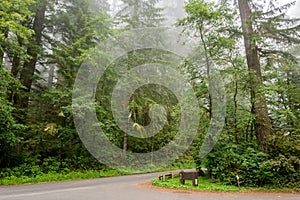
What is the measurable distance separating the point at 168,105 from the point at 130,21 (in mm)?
7526

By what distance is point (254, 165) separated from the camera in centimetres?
1004

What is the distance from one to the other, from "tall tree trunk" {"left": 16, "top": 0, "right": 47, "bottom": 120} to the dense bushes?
1117 centimetres

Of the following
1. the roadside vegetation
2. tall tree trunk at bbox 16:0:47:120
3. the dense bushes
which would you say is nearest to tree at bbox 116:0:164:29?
the roadside vegetation

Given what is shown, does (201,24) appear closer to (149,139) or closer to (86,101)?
(86,101)

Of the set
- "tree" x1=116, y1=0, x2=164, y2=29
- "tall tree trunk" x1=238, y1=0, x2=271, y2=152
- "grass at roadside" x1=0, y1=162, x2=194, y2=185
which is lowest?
"grass at roadside" x1=0, y1=162, x2=194, y2=185

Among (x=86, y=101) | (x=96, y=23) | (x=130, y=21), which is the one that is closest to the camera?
(x=86, y=101)

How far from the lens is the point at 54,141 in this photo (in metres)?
14.5

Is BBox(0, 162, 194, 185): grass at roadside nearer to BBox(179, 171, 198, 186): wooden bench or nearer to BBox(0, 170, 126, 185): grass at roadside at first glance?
BBox(0, 170, 126, 185): grass at roadside

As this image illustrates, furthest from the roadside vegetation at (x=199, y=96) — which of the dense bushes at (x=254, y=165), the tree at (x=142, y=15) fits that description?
the tree at (x=142, y=15)

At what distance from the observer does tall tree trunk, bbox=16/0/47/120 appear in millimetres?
14133

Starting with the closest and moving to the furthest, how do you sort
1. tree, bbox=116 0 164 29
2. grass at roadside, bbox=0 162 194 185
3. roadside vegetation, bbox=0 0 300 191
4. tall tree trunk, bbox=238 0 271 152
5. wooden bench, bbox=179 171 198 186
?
1. wooden bench, bbox=179 171 198 186
2. roadside vegetation, bbox=0 0 300 191
3. tall tree trunk, bbox=238 0 271 152
4. grass at roadside, bbox=0 162 194 185
5. tree, bbox=116 0 164 29

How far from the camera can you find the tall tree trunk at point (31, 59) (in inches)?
556

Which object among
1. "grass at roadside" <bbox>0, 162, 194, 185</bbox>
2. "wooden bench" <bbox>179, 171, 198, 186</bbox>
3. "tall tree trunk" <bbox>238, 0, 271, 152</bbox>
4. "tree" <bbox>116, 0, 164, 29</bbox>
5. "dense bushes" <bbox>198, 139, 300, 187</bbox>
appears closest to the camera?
"dense bushes" <bbox>198, 139, 300, 187</bbox>

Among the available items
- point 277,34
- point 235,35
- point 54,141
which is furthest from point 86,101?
point 277,34
